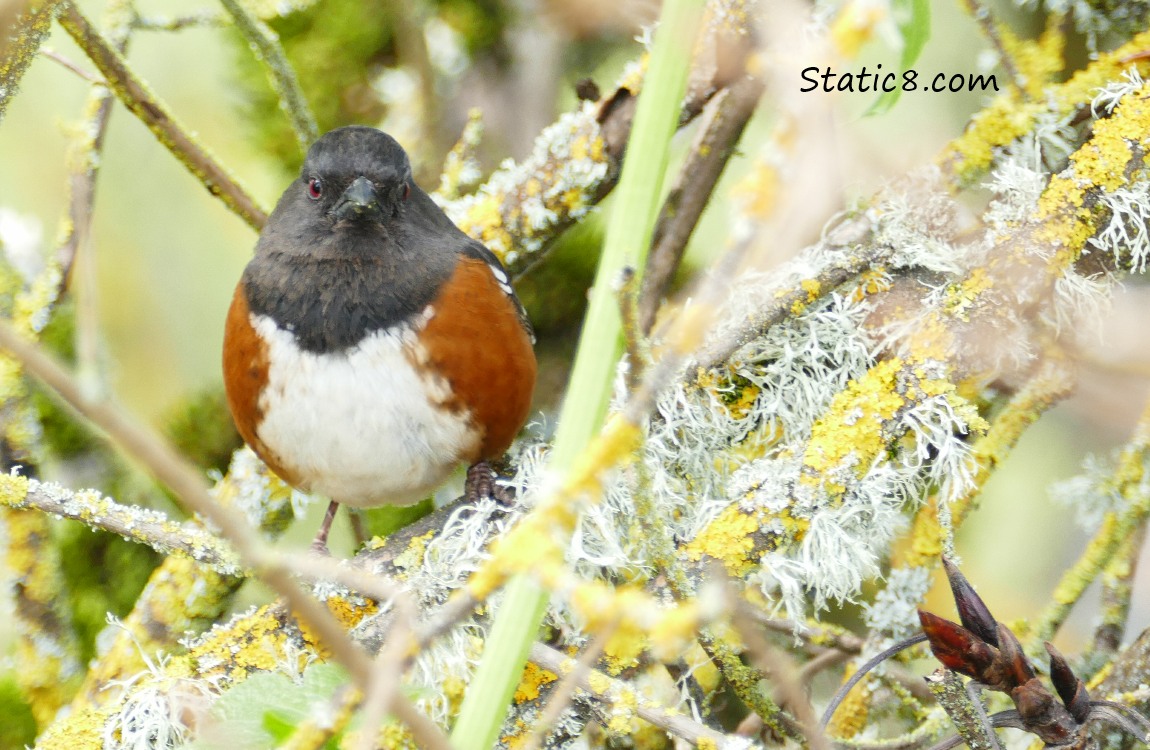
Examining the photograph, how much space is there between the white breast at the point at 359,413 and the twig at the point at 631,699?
2.12ft

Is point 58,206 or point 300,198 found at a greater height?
point 58,206

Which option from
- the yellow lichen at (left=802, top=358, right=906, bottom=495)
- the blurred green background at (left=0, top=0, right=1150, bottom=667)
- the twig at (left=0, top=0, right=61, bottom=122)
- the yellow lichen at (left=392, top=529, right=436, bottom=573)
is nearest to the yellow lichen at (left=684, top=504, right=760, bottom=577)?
the yellow lichen at (left=802, top=358, right=906, bottom=495)

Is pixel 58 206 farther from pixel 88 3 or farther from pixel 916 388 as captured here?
pixel 916 388

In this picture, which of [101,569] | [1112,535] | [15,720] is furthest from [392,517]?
[1112,535]

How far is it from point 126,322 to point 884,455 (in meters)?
2.58

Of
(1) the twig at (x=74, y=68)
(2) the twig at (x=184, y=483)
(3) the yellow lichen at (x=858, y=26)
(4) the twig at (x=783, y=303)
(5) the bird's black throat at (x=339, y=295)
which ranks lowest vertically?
(2) the twig at (x=184, y=483)

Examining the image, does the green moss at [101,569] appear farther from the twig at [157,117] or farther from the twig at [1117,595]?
the twig at [1117,595]

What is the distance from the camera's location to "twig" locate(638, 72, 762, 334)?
2193 millimetres

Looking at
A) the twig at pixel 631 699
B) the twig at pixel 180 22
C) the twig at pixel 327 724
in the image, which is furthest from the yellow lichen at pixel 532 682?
the twig at pixel 180 22

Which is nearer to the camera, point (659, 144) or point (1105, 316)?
point (659, 144)

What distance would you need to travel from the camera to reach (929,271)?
5.77 feet

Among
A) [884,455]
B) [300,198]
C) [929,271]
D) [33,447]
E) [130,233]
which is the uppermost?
[130,233]

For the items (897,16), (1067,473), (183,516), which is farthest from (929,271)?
(183,516)

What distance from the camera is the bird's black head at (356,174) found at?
2.03 meters
